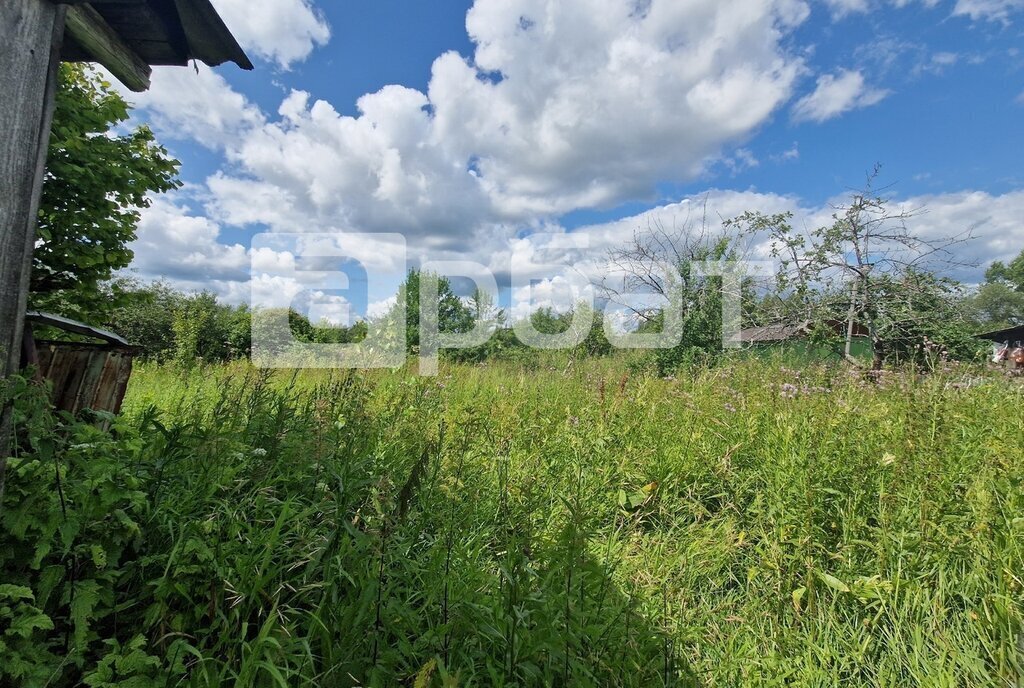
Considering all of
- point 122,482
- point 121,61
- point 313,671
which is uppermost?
point 121,61

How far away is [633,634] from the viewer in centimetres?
157

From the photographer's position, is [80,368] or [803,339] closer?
[80,368]

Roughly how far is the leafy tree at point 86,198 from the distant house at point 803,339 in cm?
950

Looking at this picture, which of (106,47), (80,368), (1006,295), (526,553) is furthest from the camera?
(1006,295)

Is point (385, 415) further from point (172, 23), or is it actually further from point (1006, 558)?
point (1006, 558)

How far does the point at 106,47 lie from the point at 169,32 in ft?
0.82

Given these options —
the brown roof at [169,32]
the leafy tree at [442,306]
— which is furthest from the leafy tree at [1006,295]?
the brown roof at [169,32]

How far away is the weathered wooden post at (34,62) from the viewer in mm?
1329

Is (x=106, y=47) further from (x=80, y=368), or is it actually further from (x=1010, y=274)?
(x=1010, y=274)

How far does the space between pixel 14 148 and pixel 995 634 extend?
3.83 meters

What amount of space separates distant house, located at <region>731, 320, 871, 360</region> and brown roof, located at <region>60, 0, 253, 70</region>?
30.1 feet

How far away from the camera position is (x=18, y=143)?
1366 millimetres

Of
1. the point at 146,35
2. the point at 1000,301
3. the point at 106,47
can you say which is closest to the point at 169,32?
the point at 146,35

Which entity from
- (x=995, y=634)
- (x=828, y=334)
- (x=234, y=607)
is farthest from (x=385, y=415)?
(x=828, y=334)
